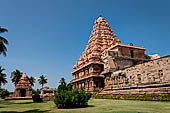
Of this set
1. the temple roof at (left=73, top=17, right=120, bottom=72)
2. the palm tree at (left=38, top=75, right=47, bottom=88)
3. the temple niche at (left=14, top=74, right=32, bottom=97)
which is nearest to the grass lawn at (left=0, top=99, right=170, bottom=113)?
the temple roof at (left=73, top=17, right=120, bottom=72)

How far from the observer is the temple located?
1728 centimetres

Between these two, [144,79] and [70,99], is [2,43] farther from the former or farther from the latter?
[144,79]

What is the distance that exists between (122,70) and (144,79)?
4803 millimetres

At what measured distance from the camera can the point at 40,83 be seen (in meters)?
71.6

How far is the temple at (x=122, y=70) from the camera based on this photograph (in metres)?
17.3

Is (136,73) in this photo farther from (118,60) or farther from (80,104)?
(80,104)

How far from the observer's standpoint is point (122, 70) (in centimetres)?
2355

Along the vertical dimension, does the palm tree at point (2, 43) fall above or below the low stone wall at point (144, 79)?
above

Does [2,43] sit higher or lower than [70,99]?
higher

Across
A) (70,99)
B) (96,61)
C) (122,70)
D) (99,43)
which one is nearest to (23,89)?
(96,61)

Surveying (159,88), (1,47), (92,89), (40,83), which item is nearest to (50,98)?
(92,89)

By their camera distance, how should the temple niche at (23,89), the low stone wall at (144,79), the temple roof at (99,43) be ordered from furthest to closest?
1. the temple niche at (23,89)
2. the temple roof at (99,43)
3. the low stone wall at (144,79)

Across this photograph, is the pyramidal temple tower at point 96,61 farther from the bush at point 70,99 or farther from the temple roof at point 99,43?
the bush at point 70,99

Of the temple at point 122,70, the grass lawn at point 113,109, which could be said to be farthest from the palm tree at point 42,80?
the grass lawn at point 113,109
